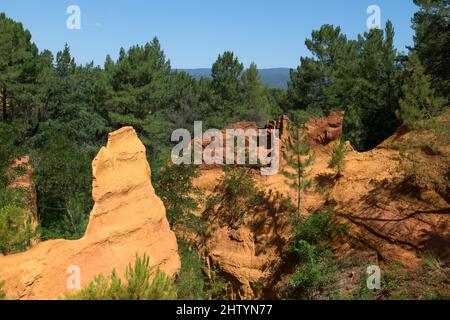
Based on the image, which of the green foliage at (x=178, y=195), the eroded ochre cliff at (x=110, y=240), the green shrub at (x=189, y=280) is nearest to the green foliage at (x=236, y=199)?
the green foliage at (x=178, y=195)

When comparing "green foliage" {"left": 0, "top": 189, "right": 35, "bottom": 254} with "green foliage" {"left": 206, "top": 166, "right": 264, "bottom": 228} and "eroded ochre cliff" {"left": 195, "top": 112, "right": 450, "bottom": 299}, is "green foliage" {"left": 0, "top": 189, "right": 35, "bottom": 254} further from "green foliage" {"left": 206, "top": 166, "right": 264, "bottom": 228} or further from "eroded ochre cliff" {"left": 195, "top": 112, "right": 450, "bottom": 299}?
"green foliage" {"left": 206, "top": 166, "right": 264, "bottom": 228}

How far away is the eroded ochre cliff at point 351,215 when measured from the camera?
1412 cm

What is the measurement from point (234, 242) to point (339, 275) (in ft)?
20.2

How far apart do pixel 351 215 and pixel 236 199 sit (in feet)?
18.9

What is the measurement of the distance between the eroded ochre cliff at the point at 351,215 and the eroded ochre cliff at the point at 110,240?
231 inches

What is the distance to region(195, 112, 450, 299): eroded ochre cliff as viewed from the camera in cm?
1412

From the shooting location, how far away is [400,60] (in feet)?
89.8

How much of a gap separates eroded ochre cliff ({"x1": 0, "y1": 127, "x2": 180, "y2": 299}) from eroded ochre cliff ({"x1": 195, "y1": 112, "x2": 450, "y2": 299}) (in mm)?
5863

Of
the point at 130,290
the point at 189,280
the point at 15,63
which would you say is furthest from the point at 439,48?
the point at 15,63

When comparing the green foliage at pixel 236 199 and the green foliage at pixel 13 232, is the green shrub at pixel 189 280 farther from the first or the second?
the green foliage at pixel 13 232

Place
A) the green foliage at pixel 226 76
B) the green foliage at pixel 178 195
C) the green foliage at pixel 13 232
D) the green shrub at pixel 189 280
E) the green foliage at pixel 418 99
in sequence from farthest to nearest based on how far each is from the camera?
the green foliage at pixel 226 76 → the green foliage at pixel 418 99 → the green foliage at pixel 178 195 → the green shrub at pixel 189 280 → the green foliage at pixel 13 232

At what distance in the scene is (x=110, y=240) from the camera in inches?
450
